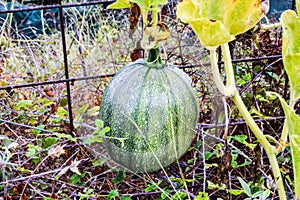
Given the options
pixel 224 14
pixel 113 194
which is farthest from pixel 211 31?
pixel 113 194

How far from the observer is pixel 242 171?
1.48m

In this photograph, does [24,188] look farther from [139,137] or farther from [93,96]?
[93,96]

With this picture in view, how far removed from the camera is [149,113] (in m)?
1.20

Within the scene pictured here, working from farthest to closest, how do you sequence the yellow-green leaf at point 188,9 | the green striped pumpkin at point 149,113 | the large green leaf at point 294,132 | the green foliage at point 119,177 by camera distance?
the green foliage at point 119,177
the green striped pumpkin at point 149,113
the yellow-green leaf at point 188,9
the large green leaf at point 294,132

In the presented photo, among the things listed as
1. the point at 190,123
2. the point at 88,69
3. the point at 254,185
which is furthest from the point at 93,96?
the point at 254,185

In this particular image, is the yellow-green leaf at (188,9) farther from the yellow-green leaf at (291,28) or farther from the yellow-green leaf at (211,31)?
the yellow-green leaf at (291,28)

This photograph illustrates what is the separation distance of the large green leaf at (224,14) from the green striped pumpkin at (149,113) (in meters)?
0.28

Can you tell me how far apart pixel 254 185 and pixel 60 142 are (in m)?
0.52

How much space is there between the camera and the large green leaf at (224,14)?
0.91 metres

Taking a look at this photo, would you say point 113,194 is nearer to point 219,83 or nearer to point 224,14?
point 219,83

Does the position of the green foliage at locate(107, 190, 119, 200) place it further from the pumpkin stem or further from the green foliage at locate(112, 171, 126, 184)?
the pumpkin stem

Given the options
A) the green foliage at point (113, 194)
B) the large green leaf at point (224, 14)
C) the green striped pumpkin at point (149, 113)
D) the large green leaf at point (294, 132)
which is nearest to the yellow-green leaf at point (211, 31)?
the large green leaf at point (224, 14)

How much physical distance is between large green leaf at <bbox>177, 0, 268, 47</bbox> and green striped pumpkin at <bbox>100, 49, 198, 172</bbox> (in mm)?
283

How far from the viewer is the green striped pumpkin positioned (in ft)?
3.95
